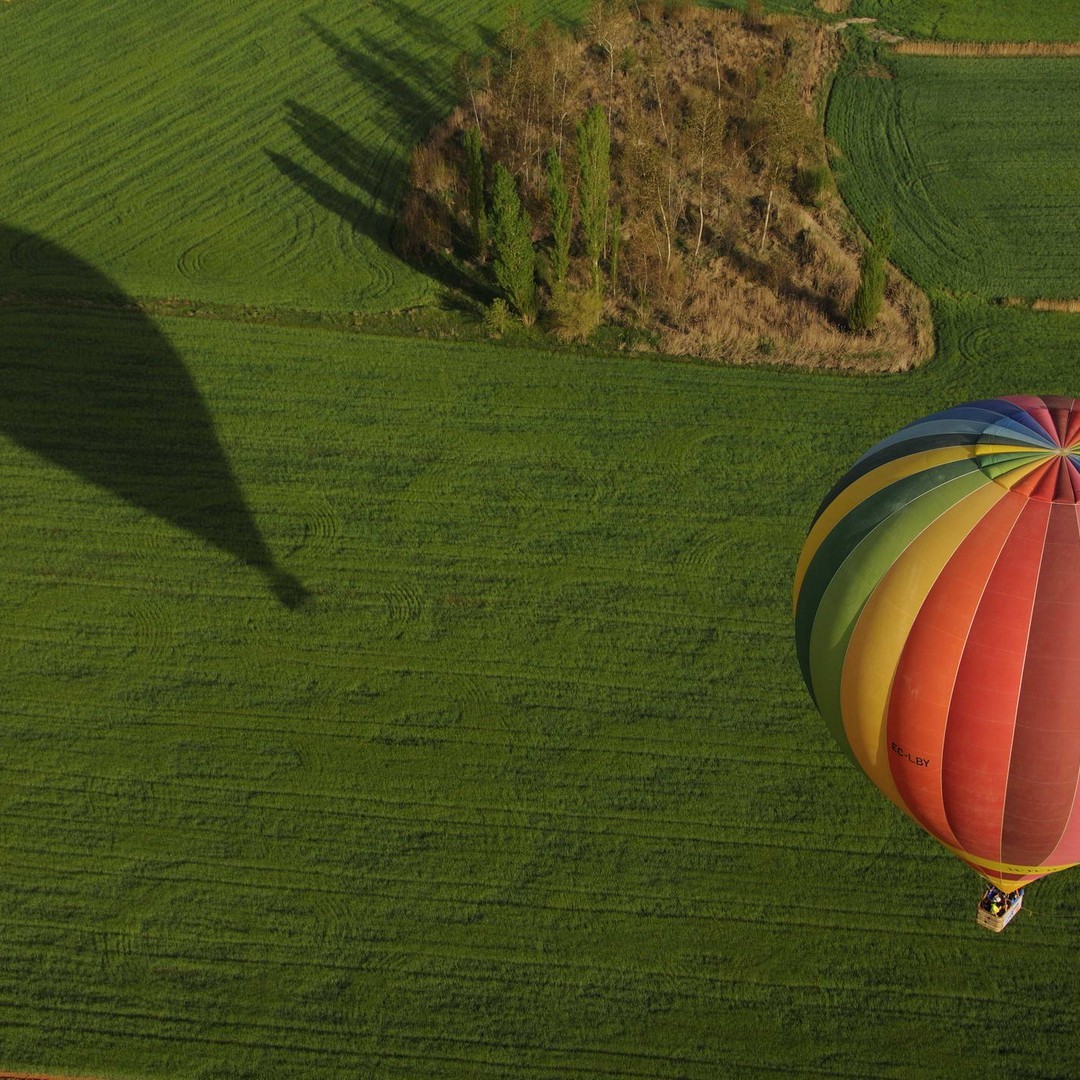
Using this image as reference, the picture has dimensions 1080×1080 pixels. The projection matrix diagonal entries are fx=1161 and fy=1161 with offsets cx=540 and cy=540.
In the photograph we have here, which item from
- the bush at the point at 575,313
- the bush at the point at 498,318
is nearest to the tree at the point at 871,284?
the bush at the point at 575,313

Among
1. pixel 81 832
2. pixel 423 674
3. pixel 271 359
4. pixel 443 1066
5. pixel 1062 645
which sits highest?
pixel 1062 645

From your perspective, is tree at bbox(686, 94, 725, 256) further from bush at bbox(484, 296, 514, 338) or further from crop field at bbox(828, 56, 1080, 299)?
bush at bbox(484, 296, 514, 338)

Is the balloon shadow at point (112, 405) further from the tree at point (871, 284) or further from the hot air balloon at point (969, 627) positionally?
the tree at point (871, 284)

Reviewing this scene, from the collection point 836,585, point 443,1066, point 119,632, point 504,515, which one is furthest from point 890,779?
point 119,632

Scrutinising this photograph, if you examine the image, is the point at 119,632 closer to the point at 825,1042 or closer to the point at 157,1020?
the point at 157,1020

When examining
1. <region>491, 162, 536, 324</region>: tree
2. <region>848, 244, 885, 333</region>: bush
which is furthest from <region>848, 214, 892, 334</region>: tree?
<region>491, 162, 536, 324</region>: tree

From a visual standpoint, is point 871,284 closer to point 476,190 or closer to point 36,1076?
point 476,190
